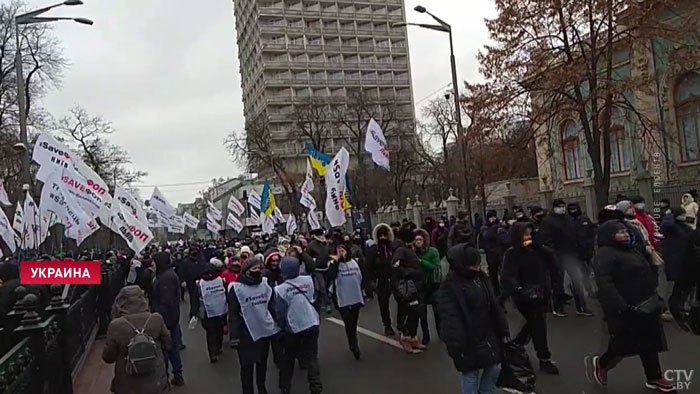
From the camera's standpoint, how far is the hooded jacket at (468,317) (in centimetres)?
539

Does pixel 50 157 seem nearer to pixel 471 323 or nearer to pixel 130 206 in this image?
pixel 130 206

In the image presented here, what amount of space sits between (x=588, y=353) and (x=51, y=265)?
21.3 feet

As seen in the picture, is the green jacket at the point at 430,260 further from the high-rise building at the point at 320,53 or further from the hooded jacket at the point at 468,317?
the high-rise building at the point at 320,53

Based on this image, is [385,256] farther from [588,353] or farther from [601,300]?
[601,300]

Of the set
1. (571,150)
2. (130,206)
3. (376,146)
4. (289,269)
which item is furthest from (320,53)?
(289,269)

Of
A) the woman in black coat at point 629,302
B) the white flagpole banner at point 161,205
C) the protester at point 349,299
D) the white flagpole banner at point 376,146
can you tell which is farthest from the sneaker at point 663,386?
the white flagpole banner at point 161,205

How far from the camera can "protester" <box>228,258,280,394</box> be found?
7395 mm

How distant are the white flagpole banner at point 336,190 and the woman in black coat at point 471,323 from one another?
10.5 m

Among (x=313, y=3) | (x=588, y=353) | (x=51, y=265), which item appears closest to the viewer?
(x=51, y=265)

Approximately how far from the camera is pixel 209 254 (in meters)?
20.8

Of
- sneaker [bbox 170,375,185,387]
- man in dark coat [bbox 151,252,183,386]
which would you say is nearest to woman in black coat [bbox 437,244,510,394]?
sneaker [bbox 170,375,185,387]

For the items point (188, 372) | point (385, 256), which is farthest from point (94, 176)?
point (385, 256)

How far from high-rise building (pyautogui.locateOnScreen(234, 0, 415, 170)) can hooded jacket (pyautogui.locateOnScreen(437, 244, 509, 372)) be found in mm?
85135
